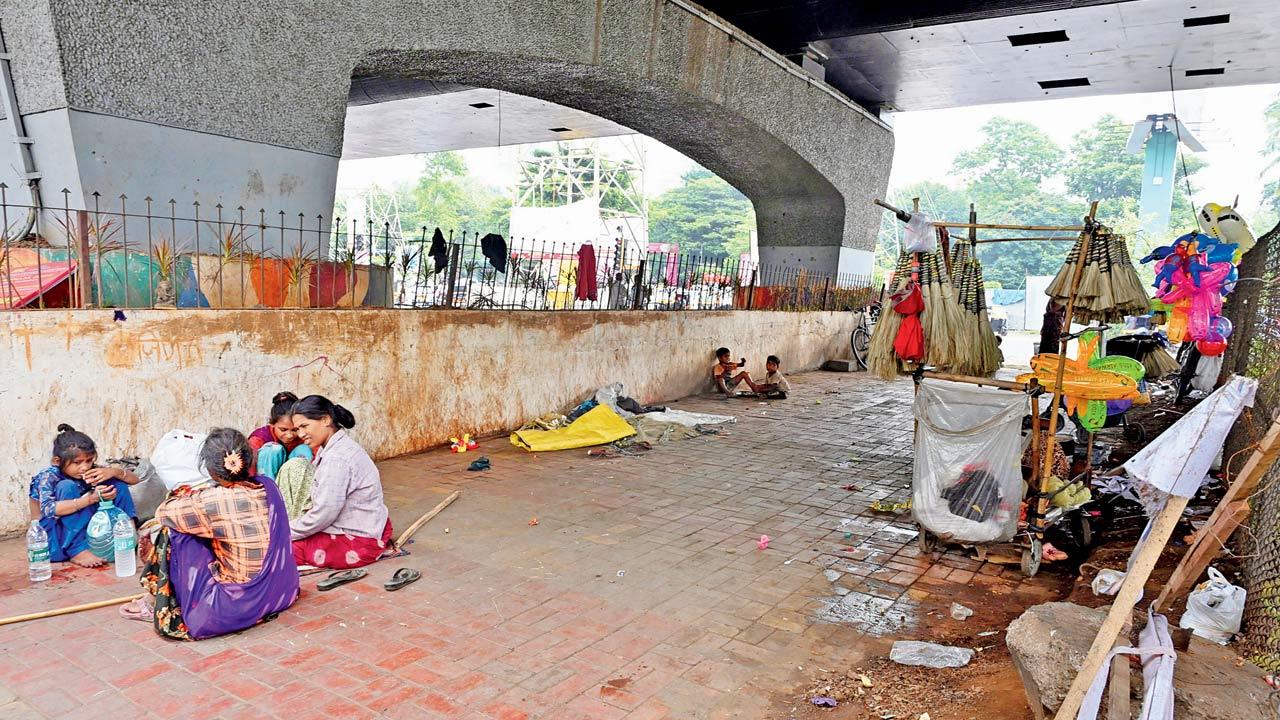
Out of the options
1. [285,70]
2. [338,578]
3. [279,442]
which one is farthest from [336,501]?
[285,70]

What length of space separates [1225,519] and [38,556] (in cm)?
565

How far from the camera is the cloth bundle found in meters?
5.24

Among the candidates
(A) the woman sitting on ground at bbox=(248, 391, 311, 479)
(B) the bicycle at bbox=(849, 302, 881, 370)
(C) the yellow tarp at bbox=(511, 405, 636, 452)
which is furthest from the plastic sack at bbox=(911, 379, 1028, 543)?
(B) the bicycle at bbox=(849, 302, 881, 370)

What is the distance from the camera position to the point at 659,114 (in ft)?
39.4

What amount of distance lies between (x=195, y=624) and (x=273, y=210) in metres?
4.49

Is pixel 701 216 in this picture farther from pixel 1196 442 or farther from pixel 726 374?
pixel 1196 442

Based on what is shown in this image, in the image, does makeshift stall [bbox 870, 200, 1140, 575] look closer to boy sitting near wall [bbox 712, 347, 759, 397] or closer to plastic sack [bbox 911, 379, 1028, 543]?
plastic sack [bbox 911, 379, 1028, 543]

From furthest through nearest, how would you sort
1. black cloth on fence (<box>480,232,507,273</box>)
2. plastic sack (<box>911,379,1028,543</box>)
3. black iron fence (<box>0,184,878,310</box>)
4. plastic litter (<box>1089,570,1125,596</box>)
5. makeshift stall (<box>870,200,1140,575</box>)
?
black cloth on fence (<box>480,232,507,273</box>) < black iron fence (<box>0,184,878,310</box>) < makeshift stall (<box>870,200,1140,575</box>) < plastic sack (<box>911,379,1028,543</box>) < plastic litter (<box>1089,570,1125,596</box>)

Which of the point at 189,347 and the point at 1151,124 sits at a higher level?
the point at 1151,124

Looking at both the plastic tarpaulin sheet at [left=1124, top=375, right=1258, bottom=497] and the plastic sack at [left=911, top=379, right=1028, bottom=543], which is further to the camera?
the plastic sack at [left=911, top=379, right=1028, bottom=543]

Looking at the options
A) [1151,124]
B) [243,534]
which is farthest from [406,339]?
[1151,124]

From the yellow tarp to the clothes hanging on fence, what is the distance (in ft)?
7.00

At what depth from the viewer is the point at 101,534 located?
4.36 metres

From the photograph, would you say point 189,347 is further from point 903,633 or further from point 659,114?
point 659,114
